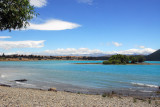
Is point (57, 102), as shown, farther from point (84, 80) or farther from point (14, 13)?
point (84, 80)

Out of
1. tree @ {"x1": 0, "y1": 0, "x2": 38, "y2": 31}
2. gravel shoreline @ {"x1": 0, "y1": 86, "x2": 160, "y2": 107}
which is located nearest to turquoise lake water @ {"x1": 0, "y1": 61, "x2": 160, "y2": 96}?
gravel shoreline @ {"x1": 0, "y1": 86, "x2": 160, "y2": 107}

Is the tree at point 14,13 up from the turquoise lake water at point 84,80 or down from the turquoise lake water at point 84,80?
up

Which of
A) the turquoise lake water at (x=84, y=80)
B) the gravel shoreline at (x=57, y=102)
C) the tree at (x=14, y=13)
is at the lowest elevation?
the turquoise lake water at (x=84, y=80)

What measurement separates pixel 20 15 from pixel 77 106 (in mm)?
9901

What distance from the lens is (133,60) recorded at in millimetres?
196375

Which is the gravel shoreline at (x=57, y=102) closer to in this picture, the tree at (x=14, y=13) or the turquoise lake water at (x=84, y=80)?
the tree at (x=14, y=13)

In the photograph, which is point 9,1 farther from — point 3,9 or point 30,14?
point 30,14

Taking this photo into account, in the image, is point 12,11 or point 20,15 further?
point 20,15

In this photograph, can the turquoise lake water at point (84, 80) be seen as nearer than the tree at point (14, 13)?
No

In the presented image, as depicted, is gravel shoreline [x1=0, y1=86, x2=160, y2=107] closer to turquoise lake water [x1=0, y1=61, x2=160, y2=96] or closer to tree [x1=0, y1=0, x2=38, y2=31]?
tree [x1=0, y1=0, x2=38, y2=31]

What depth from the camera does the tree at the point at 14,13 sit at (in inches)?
577

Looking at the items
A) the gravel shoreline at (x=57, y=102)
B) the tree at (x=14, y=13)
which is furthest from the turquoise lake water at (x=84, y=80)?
the tree at (x=14, y=13)

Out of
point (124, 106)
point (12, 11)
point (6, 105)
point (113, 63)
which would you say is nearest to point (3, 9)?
point (12, 11)

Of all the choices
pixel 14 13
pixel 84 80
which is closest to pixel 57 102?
pixel 14 13
